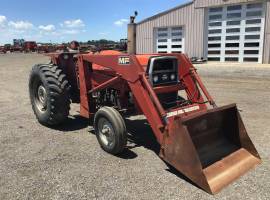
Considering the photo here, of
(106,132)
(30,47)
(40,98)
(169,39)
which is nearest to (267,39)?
(169,39)

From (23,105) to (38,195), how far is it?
5.30 m

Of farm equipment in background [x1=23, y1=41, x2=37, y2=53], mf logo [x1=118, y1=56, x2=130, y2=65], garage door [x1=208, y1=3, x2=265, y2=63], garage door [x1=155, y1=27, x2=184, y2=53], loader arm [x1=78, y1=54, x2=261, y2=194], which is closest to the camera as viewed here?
loader arm [x1=78, y1=54, x2=261, y2=194]

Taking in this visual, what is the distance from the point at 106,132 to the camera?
4.79 metres

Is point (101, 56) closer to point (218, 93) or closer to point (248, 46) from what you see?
point (218, 93)

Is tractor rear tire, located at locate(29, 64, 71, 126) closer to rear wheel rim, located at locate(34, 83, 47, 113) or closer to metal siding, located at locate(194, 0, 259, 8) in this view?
rear wheel rim, located at locate(34, 83, 47, 113)

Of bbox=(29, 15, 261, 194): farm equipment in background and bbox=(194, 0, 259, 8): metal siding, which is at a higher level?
bbox=(194, 0, 259, 8): metal siding

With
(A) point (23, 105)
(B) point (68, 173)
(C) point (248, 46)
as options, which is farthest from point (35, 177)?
(C) point (248, 46)

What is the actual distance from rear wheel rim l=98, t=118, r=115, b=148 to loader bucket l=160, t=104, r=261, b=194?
0.96 metres

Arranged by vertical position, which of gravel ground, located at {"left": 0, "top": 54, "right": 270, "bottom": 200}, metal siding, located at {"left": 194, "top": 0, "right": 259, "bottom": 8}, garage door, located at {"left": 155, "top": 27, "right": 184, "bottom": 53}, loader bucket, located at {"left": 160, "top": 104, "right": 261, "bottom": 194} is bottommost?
gravel ground, located at {"left": 0, "top": 54, "right": 270, "bottom": 200}

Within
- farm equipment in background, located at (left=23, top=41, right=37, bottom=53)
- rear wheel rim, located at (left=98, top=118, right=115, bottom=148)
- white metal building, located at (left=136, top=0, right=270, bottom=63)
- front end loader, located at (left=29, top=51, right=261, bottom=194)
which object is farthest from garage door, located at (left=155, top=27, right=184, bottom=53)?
farm equipment in background, located at (left=23, top=41, right=37, bottom=53)

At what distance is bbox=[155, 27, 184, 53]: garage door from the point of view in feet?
65.7

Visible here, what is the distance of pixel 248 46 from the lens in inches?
682

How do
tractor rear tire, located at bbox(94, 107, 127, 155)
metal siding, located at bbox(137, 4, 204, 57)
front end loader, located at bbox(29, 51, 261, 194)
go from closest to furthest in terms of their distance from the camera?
front end loader, located at bbox(29, 51, 261, 194) < tractor rear tire, located at bbox(94, 107, 127, 155) < metal siding, located at bbox(137, 4, 204, 57)

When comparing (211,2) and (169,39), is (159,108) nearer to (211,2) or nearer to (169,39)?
(211,2)
